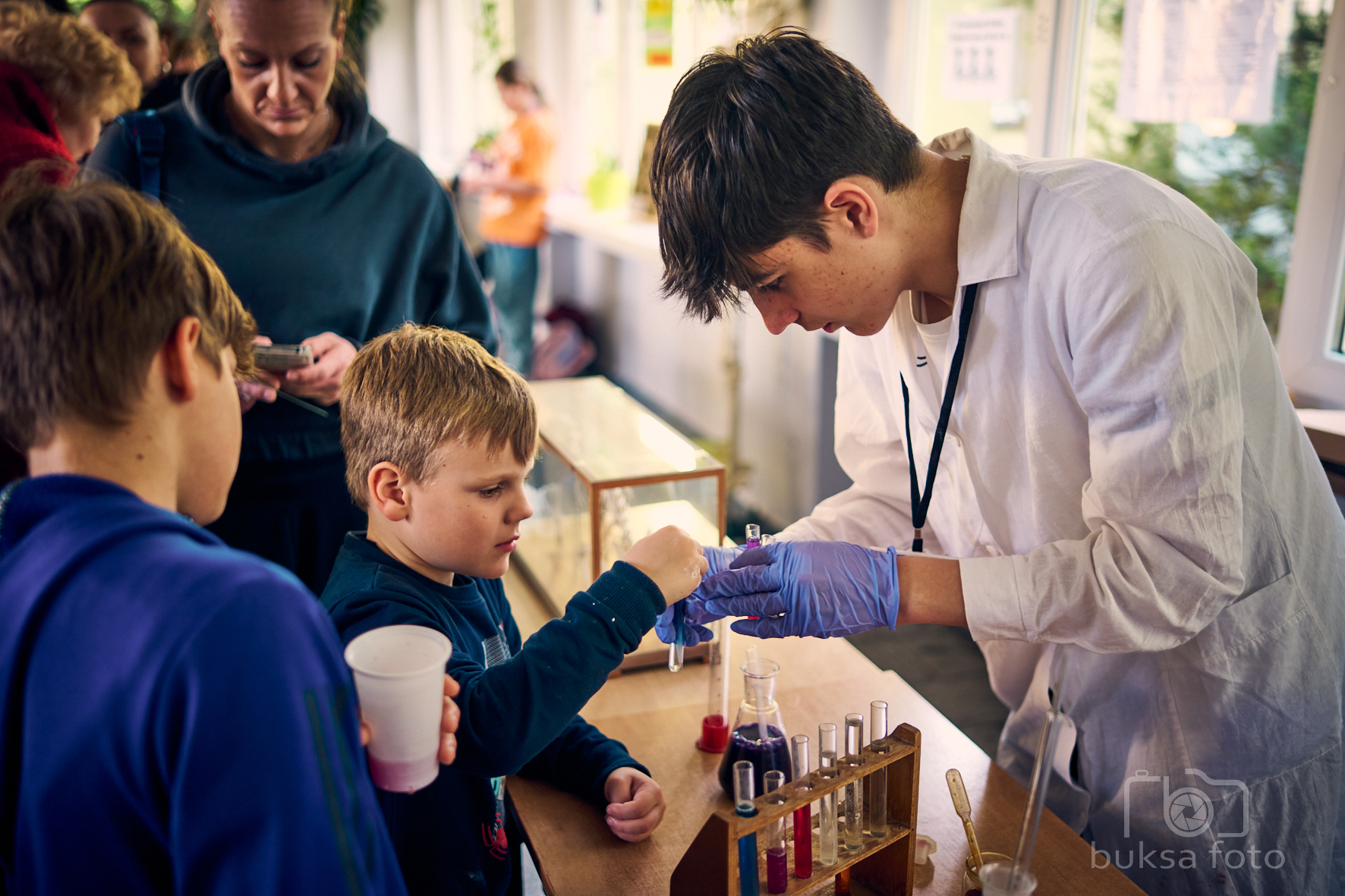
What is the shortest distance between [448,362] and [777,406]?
11.1 ft

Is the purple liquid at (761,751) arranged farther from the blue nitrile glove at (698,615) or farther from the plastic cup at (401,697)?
the plastic cup at (401,697)

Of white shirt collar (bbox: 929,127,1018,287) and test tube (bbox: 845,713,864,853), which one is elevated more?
white shirt collar (bbox: 929,127,1018,287)

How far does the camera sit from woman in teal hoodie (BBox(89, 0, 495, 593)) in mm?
1769

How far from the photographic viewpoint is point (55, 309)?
724 millimetres

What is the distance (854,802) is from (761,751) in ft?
0.66

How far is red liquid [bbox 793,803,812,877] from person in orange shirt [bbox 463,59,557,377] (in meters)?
5.43

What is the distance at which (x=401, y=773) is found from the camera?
818 mm

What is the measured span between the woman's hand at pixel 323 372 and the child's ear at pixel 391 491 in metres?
0.48

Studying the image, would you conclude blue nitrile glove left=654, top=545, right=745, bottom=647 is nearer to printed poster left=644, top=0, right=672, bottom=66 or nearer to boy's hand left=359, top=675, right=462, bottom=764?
boy's hand left=359, top=675, right=462, bottom=764

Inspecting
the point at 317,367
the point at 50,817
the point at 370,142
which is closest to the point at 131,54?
the point at 370,142

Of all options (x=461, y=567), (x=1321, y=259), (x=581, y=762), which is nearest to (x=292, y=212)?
(x=461, y=567)

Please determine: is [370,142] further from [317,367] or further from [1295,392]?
[1295,392]

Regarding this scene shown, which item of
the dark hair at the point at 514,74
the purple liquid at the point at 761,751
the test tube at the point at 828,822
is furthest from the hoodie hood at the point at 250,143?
the dark hair at the point at 514,74

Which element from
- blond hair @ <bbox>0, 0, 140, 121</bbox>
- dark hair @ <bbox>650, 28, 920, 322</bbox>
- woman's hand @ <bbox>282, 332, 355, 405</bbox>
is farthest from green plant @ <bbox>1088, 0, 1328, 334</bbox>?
blond hair @ <bbox>0, 0, 140, 121</bbox>
